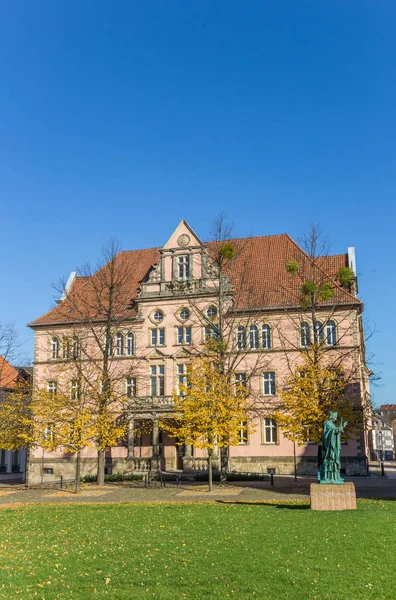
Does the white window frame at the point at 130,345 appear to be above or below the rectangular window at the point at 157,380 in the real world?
above

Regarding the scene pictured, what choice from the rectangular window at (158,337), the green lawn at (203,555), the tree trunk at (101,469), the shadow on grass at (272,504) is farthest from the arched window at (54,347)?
the green lawn at (203,555)

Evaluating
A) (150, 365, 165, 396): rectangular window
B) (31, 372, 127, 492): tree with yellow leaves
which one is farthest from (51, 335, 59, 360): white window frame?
(31, 372, 127, 492): tree with yellow leaves

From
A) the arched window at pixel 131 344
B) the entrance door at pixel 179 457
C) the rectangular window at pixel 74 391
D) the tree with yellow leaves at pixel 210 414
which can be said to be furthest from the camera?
the arched window at pixel 131 344

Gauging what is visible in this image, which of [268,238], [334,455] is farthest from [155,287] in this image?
[334,455]

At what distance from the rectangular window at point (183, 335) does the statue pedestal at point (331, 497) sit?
87.5ft

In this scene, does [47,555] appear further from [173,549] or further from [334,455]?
[334,455]

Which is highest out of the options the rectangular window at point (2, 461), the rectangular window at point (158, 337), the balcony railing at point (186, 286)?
the balcony railing at point (186, 286)

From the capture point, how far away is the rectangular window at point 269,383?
149 ft

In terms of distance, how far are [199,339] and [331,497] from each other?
26.5 m

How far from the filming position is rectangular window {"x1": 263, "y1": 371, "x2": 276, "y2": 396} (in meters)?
45.3

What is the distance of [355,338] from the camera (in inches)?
1730

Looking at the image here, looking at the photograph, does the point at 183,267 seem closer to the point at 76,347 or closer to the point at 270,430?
the point at 76,347

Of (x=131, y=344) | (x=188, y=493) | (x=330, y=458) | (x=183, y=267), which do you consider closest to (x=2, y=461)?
(x=131, y=344)

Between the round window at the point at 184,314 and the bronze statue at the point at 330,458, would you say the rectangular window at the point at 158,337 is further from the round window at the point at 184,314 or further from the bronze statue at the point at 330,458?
the bronze statue at the point at 330,458
